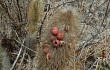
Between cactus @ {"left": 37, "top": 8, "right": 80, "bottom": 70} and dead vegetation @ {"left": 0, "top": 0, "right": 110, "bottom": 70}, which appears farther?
dead vegetation @ {"left": 0, "top": 0, "right": 110, "bottom": 70}

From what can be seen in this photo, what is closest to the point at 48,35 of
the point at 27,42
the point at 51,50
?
the point at 51,50

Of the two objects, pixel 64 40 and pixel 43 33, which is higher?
pixel 64 40

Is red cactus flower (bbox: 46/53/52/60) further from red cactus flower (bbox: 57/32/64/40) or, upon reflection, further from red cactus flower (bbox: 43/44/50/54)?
red cactus flower (bbox: 57/32/64/40)

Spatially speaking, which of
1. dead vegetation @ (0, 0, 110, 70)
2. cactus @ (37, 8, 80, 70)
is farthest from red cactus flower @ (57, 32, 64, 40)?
dead vegetation @ (0, 0, 110, 70)

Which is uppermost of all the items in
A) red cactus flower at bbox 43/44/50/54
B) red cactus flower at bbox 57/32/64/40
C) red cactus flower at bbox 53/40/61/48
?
red cactus flower at bbox 57/32/64/40

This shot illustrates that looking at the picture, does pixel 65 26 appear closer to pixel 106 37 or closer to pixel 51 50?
pixel 51 50

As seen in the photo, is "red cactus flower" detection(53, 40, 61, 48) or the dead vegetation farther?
the dead vegetation

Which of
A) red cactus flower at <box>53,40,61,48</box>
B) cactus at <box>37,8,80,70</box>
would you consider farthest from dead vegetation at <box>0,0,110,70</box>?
red cactus flower at <box>53,40,61,48</box>

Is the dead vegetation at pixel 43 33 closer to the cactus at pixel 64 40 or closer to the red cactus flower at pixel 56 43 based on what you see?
the cactus at pixel 64 40

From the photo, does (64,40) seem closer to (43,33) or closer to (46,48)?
(46,48)

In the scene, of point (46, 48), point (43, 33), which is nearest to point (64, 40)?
point (46, 48)

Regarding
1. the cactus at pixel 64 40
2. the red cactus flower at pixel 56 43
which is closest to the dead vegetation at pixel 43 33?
the cactus at pixel 64 40

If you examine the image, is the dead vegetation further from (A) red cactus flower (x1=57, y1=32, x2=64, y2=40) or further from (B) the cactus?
(A) red cactus flower (x1=57, y1=32, x2=64, y2=40)

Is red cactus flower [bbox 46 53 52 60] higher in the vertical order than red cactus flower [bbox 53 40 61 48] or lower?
lower
